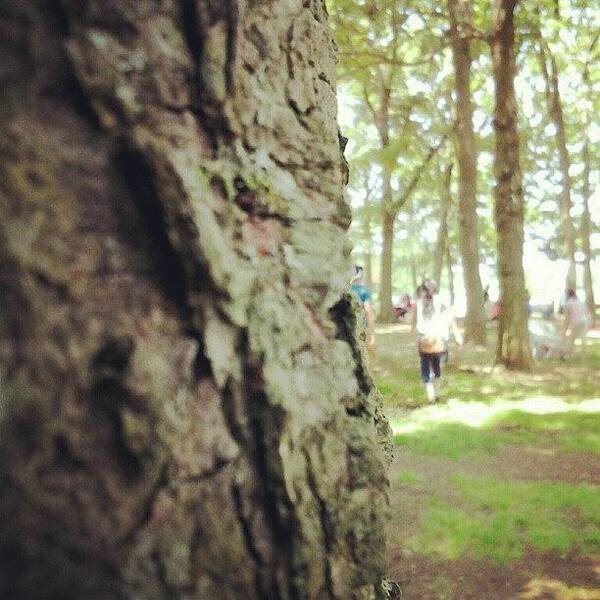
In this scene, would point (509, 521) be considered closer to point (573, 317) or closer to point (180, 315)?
point (180, 315)

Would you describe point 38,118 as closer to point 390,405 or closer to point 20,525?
point 20,525

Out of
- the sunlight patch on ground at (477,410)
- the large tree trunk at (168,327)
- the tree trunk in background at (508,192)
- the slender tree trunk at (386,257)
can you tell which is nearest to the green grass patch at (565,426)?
the sunlight patch on ground at (477,410)

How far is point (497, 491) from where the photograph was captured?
187 inches

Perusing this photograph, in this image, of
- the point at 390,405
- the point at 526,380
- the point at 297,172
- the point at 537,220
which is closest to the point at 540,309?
the point at 537,220

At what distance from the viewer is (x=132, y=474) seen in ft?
3.35

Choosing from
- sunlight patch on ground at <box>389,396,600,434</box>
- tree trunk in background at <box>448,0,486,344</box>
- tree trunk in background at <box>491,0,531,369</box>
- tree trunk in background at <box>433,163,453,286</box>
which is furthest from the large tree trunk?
tree trunk in background at <box>433,163,453,286</box>

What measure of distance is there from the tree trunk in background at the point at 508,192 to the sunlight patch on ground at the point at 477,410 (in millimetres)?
1788

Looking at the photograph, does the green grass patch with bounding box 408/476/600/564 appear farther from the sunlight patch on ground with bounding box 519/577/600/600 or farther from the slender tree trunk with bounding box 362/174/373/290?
the slender tree trunk with bounding box 362/174/373/290

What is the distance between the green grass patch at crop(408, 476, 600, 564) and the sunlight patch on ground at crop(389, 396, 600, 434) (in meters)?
2.02

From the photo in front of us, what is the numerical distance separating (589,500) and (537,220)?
30.3 meters

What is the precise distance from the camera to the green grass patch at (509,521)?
385 centimetres

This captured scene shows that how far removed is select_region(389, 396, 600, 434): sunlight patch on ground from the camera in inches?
278

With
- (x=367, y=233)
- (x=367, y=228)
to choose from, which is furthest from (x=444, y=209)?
(x=367, y=233)

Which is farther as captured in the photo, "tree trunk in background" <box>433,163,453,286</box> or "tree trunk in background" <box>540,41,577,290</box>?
"tree trunk in background" <box>433,163,453,286</box>
